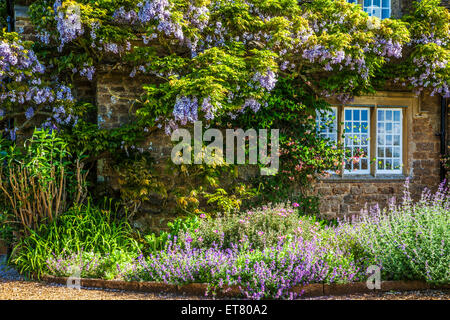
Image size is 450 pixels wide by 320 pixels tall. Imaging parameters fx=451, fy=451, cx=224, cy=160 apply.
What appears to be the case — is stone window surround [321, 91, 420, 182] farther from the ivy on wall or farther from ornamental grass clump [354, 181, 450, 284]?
ornamental grass clump [354, 181, 450, 284]

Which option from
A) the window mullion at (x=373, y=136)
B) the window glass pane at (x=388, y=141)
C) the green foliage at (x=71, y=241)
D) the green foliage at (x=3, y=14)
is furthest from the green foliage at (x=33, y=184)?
the window glass pane at (x=388, y=141)

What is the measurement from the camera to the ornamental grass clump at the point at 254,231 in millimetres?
5602

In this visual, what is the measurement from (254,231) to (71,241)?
2348 millimetres

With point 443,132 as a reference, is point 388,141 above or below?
below

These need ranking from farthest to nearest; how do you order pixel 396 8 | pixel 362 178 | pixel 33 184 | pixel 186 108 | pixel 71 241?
pixel 396 8 → pixel 362 178 → pixel 186 108 → pixel 33 184 → pixel 71 241

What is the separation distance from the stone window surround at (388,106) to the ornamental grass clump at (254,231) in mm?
2823

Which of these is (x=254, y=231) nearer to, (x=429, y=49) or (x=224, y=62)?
(x=224, y=62)

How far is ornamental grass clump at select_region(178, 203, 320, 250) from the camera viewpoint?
5602 millimetres

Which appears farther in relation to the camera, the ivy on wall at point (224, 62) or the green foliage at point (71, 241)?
the ivy on wall at point (224, 62)

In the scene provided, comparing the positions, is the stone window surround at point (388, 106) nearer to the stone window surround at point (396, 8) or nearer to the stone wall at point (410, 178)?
the stone wall at point (410, 178)

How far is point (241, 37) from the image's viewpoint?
775cm

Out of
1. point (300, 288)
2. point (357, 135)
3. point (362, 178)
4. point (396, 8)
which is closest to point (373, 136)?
point (357, 135)

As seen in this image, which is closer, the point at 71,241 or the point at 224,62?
the point at 71,241

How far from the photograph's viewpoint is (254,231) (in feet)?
19.0
